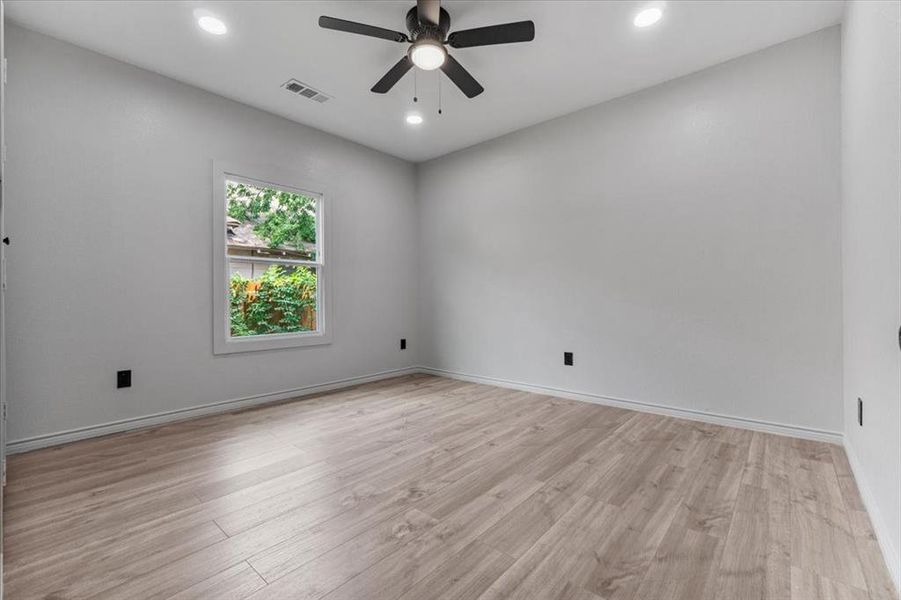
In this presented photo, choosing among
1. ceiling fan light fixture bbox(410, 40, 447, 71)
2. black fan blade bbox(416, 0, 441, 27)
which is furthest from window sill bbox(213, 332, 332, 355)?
black fan blade bbox(416, 0, 441, 27)

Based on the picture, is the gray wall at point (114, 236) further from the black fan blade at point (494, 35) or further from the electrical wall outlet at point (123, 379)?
the black fan blade at point (494, 35)

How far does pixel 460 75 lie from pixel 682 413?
2848 mm

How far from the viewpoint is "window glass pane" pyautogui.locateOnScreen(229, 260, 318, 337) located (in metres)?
3.39

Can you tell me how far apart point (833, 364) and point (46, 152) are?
510 cm

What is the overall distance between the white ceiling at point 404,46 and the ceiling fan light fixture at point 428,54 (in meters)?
0.30

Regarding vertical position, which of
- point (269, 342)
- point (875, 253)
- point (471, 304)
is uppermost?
point (875, 253)

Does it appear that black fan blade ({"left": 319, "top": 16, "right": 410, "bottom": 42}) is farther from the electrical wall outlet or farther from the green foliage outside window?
the electrical wall outlet

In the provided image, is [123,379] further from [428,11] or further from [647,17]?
[647,17]

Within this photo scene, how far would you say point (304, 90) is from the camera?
3.14 meters

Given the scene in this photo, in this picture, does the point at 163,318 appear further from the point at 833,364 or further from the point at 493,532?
the point at 833,364

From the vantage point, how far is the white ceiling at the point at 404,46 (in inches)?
89.2

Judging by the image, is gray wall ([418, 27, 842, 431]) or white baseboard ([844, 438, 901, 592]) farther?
gray wall ([418, 27, 842, 431])

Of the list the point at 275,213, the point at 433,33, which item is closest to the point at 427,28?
the point at 433,33

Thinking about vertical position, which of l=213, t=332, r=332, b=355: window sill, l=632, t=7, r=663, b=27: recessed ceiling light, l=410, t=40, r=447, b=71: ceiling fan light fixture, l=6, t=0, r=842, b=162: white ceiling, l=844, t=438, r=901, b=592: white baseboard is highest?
l=6, t=0, r=842, b=162: white ceiling
